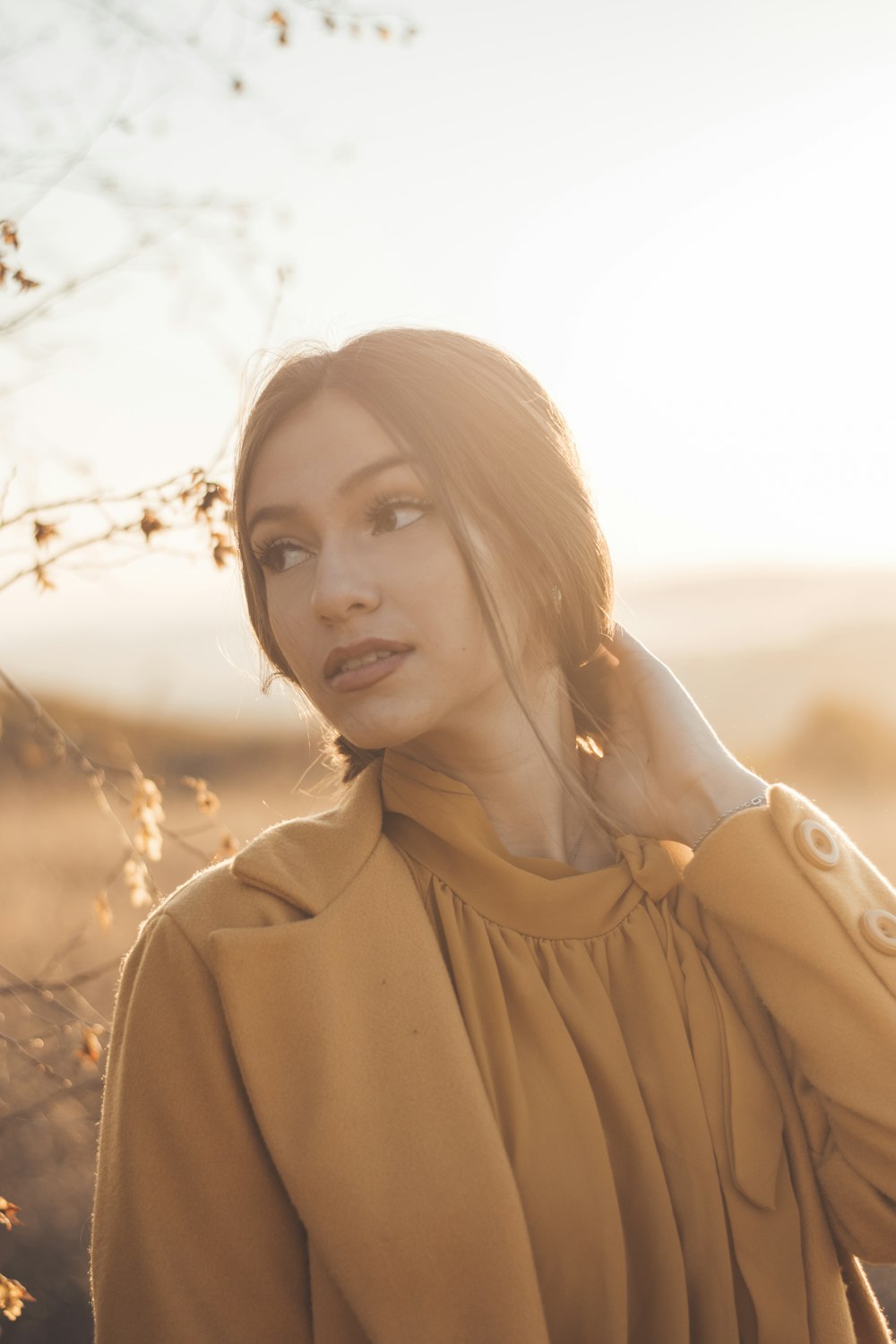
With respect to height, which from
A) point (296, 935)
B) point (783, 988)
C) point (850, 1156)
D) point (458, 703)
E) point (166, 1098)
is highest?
point (458, 703)

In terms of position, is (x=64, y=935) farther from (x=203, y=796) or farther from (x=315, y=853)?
(x=315, y=853)

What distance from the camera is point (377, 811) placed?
157 centimetres

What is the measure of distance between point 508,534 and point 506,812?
1.45ft

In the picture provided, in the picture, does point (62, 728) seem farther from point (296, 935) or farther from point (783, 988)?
point (783, 988)

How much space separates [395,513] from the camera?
1483 millimetres

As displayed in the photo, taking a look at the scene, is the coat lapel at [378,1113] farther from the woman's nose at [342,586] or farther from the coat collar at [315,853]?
the woman's nose at [342,586]

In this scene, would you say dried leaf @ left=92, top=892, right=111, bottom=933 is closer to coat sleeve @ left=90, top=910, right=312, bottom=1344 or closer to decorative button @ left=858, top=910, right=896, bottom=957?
coat sleeve @ left=90, top=910, right=312, bottom=1344

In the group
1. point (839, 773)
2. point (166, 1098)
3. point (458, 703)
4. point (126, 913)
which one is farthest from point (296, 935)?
point (839, 773)

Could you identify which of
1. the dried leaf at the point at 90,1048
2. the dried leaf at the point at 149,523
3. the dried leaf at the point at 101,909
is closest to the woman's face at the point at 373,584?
the dried leaf at the point at 149,523

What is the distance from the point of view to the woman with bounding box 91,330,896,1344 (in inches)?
48.8

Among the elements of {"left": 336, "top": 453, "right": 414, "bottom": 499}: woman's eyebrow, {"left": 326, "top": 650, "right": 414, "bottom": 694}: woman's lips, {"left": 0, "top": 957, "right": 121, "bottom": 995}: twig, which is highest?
{"left": 336, "top": 453, "right": 414, "bottom": 499}: woman's eyebrow

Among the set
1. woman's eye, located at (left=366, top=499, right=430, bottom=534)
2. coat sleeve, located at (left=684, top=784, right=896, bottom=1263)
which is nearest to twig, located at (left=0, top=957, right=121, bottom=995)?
woman's eye, located at (left=366, top=499, right=430, bottom=534)

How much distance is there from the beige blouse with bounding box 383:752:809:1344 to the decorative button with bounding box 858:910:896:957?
24 centimetres

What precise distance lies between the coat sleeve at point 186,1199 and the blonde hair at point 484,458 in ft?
2.12
